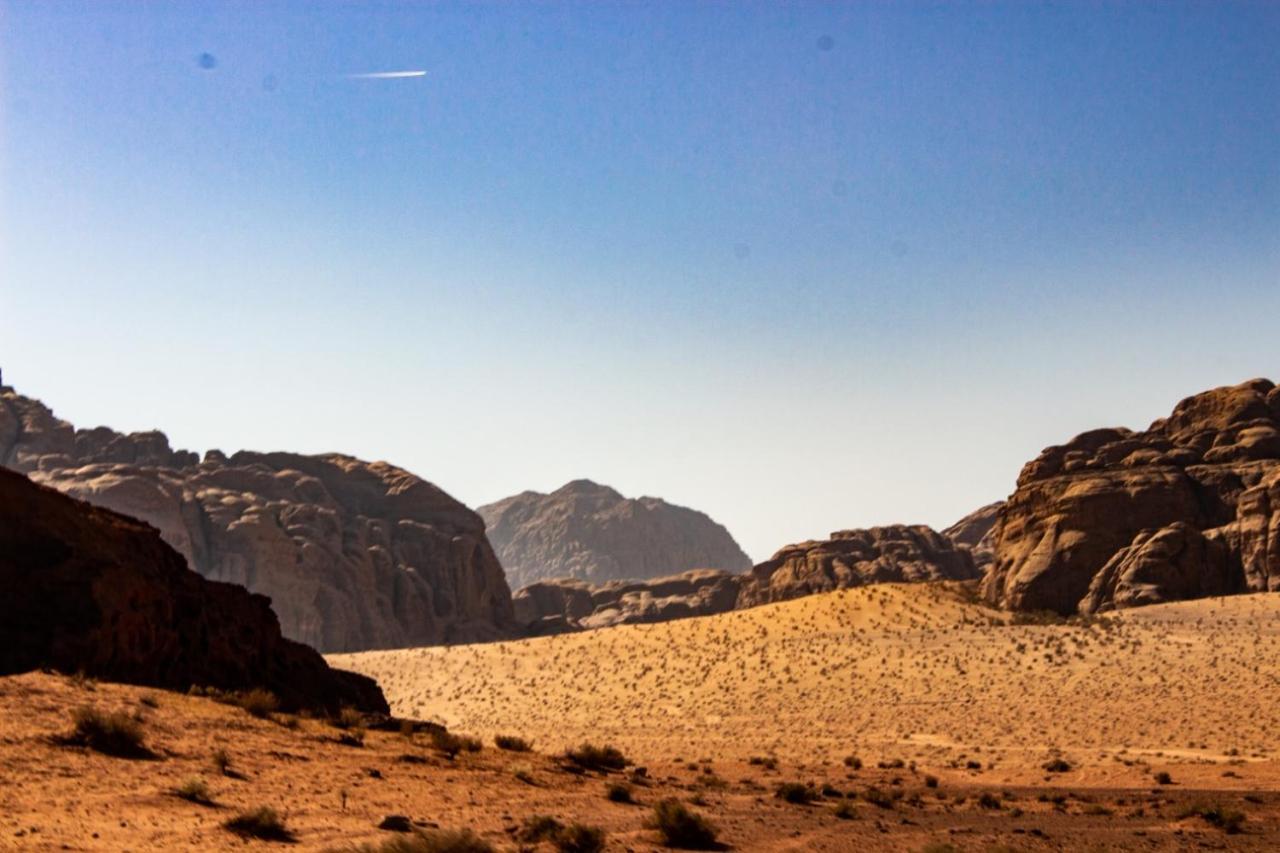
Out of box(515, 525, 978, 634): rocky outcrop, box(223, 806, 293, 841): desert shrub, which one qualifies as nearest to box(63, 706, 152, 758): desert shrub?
box(223, 806, 293, 841): desert shrub

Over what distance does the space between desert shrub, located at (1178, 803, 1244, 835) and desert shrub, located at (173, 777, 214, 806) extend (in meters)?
15.1

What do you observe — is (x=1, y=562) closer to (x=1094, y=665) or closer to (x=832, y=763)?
(x=832, y=763)

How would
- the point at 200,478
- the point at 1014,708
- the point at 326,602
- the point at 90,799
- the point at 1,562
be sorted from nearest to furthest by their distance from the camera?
the point at 90,799, the point at 1,562, the point at 1014,708, the point at 326,602, the point at 200,478

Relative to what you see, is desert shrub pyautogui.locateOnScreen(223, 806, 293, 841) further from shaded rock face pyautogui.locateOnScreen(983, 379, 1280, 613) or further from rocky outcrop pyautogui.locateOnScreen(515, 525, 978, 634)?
rocky outcrop pyautogui.locateOnScreen(515, 525, 978, 634)

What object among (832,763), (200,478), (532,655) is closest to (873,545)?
(532,655)

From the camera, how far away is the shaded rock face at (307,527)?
93312 mm

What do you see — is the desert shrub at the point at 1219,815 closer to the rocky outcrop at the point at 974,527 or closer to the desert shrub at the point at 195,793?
the desert shrub at the point at 195,793

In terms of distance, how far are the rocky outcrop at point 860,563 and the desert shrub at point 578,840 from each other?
257ft

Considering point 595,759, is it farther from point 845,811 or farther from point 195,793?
point 195,793

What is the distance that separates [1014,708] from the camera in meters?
38.7

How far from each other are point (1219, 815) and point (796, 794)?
6926 mm

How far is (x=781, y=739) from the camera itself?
37469 mm

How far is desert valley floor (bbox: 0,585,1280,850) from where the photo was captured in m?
14.3

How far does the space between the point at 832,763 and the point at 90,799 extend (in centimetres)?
2250
